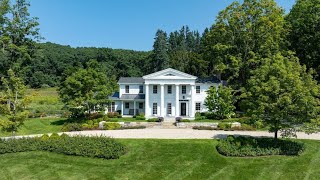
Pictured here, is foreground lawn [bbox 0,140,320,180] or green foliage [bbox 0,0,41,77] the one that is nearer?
foreground lawn [bbox 0,140,320,180]

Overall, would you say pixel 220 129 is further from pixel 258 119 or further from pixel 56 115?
pixel 56 115

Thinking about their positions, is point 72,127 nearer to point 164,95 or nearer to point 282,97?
point 164,95

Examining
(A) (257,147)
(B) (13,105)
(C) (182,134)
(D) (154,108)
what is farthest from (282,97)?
(D) (154,108)

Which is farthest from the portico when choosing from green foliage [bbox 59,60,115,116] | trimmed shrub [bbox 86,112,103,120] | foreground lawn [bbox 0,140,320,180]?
foreground lawn [bbox 0,140,320,180]

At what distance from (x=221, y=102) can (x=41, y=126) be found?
22.2 m

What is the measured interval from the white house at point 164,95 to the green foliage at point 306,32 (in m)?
12.3

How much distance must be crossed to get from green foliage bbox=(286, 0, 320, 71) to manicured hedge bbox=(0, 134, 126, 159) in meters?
30.1

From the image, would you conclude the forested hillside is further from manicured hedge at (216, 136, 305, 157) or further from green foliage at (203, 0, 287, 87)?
manicured hedge at (216, 136, 305, 157)

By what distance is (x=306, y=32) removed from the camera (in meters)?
43.3

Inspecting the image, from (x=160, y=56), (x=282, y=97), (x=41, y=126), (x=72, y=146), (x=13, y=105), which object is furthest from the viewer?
(x=160, y=56)

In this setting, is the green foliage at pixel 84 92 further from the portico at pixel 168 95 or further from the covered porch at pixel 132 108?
the portico at pixel 168 95

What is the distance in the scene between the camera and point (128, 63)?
113 m

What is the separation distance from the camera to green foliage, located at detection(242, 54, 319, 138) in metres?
23.2

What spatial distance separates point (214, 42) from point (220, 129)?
58.4ft
